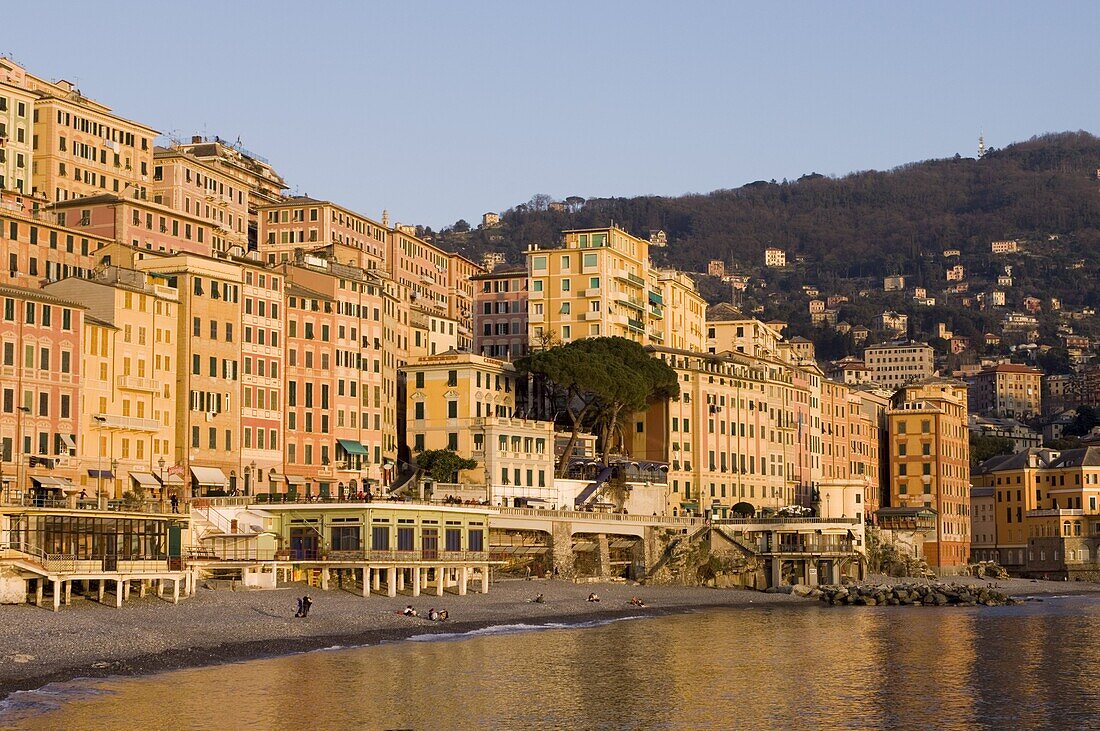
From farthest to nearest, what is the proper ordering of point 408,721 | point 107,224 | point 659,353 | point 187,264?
point 659,353
point 107,224
point 187,264
point 408,721

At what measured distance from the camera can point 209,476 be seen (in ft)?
351

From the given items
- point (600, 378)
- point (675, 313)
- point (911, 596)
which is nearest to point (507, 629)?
point (600, 378)

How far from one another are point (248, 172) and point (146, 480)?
72393mm

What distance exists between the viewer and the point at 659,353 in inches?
6137

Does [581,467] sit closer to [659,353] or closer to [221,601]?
[659,353]

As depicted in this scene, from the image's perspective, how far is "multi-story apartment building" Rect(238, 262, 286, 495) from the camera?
4434 inches

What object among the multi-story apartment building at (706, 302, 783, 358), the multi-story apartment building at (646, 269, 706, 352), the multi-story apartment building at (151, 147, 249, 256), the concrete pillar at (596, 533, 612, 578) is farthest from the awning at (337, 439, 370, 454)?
the multi-story apartment building at (706, 302, 783, 358)

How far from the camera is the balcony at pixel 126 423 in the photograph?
9919 centimetres

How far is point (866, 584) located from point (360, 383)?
5229cm

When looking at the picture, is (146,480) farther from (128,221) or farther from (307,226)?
(307,226)

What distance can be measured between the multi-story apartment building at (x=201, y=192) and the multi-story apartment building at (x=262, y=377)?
18.0 metres

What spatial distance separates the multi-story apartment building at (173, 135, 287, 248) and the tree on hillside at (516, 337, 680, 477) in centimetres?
3812

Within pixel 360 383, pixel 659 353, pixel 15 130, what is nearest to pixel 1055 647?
pixel 360 383

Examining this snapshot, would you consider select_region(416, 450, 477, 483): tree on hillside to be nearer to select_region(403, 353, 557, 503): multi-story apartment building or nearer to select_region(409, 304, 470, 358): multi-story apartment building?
select_region(403, 353, 557, 503): multi-story apartment building
